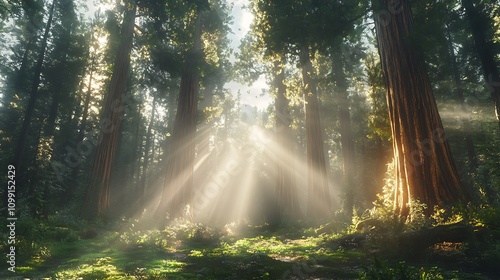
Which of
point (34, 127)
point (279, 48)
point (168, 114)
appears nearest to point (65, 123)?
point (34, 127)

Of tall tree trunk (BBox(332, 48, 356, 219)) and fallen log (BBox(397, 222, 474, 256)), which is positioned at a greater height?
tall tree trunk (BBox(332, 48, 356, 219))

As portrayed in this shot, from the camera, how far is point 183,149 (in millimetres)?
13414

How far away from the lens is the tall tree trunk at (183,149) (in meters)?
12.6

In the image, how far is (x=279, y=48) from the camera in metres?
10.4

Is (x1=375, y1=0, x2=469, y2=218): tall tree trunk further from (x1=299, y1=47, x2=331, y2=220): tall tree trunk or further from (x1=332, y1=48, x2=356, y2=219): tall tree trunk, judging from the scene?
(x1=332, y1=48, x2=356, y2=219): tall tree trunk

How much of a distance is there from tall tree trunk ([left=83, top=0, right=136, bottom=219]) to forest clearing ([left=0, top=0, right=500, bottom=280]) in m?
0.05

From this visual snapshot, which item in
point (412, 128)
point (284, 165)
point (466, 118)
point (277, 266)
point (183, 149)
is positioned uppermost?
point (466, 118)

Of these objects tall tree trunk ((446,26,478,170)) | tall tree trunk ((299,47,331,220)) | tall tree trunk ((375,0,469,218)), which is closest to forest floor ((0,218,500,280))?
tall tree trunk ((375,0,469,218))

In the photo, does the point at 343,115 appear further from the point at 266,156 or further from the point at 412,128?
the point at 412,128

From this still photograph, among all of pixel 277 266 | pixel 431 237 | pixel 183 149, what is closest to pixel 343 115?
pixel 183 149

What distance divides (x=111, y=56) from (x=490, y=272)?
592 inches

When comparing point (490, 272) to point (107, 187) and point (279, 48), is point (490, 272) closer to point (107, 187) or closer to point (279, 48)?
point (279, 48)

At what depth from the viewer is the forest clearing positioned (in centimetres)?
487

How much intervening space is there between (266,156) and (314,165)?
418 inches
